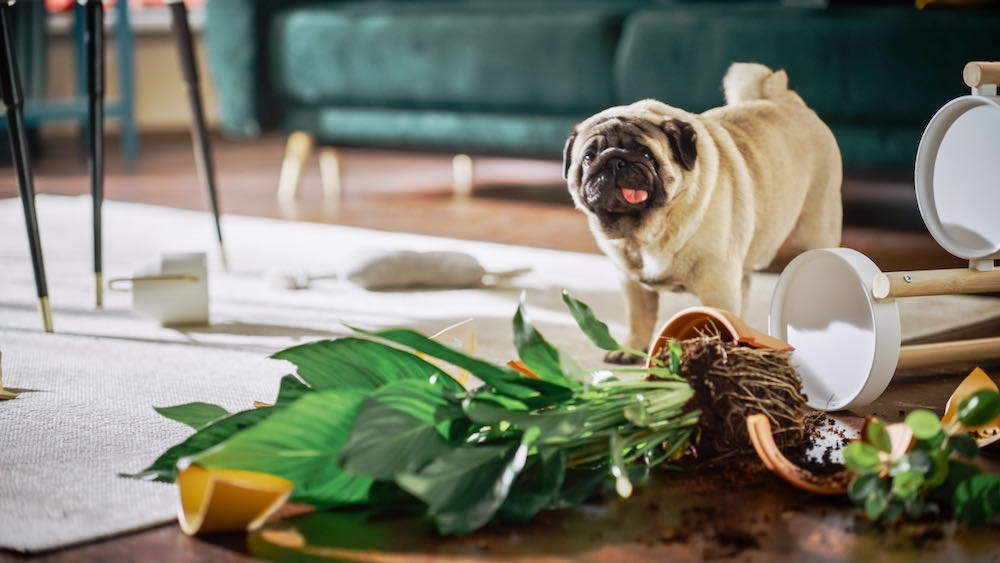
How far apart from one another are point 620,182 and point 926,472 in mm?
450

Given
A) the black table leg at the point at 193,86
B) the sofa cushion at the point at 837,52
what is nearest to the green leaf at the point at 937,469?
the sofa cushion at the point at 837,52

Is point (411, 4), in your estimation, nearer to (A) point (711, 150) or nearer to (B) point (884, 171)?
(B) point (884, 171)

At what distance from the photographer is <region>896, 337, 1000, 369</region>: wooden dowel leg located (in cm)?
117

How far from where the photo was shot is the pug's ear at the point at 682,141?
119cm

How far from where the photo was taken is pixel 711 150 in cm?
122

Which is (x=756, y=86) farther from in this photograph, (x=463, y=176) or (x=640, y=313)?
(x=463, y=176)

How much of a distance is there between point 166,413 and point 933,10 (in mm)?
1594

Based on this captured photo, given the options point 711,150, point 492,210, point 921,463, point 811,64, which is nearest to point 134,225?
point 492,210

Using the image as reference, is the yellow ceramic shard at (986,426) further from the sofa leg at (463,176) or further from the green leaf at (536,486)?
the sofa leg at (463,176)

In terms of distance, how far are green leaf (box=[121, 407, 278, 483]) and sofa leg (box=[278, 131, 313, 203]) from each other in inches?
82.1

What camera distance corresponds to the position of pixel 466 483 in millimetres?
846

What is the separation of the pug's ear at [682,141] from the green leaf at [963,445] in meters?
0.42

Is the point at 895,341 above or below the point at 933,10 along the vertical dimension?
below

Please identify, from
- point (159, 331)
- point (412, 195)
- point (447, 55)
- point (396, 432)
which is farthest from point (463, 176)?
point (396, 432)
